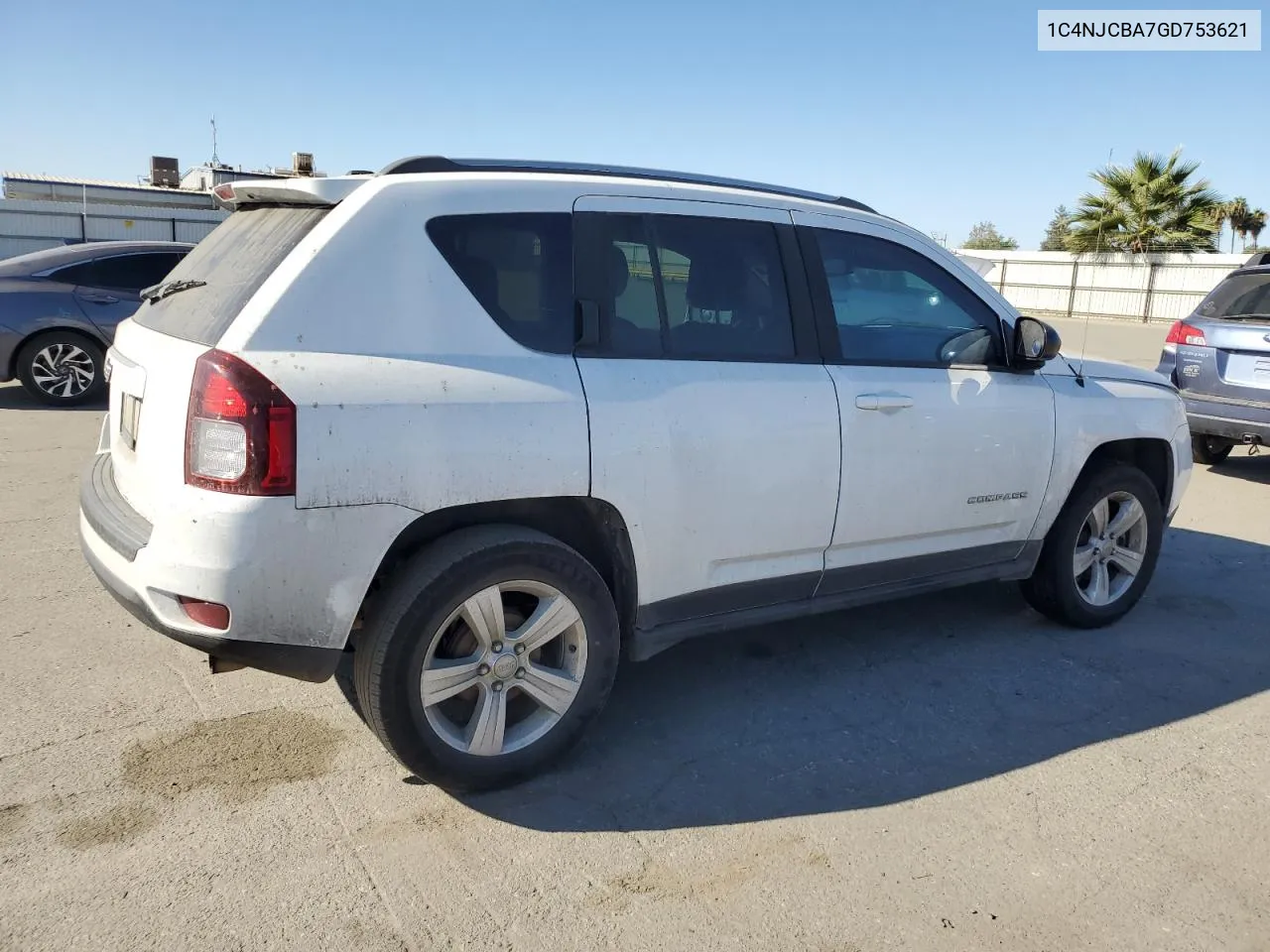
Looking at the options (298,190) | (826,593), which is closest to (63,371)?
(298,190)

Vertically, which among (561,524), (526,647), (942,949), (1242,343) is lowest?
(942,949)

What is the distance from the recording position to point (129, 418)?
3205 millimetres

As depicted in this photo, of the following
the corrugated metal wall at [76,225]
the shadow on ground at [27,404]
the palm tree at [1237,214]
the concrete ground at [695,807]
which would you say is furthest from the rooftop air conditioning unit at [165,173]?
the palm tree at [1237,214]

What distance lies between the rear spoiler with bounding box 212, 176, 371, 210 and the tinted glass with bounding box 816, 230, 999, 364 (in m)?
1.77

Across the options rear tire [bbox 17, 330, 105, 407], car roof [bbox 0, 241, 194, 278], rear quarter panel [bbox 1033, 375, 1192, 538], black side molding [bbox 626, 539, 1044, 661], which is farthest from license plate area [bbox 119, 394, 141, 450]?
rear tire [bbox 17, 330, 105, 407]

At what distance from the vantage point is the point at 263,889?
263 centimetres

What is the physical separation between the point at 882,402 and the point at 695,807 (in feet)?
5.38

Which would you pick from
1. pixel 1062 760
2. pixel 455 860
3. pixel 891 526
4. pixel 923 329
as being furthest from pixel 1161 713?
pixel 455 860

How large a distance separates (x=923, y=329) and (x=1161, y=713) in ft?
5.84

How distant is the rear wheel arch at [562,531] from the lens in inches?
118

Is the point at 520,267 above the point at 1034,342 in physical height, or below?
above

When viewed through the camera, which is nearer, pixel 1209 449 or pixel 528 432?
pixel 528 432

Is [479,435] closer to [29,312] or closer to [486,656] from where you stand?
[486,656]

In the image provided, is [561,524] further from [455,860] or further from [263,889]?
[263,889]
